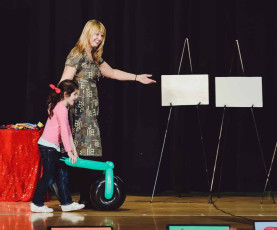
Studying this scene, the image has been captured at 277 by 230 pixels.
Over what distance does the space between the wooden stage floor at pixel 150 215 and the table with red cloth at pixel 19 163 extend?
5.6 inches

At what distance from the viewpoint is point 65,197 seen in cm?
422

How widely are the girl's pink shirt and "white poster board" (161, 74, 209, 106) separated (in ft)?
3.30

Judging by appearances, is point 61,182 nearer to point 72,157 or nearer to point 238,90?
point 72,157

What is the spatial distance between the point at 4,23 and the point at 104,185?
211 centimetres

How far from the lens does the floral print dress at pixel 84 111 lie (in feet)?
13.9

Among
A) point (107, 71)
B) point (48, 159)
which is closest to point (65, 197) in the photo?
point (48, 159)

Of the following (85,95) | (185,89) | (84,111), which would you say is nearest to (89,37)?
(85,95)

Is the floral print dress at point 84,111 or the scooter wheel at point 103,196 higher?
the floral print dress at point 84,111

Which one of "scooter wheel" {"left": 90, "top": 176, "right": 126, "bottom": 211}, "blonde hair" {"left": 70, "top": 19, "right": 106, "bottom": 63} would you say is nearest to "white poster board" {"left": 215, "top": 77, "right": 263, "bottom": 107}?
"blonde hair" {"left": 70, "top": 19, "right": 106, "bottom": 63}

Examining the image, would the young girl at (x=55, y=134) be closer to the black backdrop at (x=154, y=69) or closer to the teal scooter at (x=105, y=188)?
the teal scooter at (x=105, y=188)

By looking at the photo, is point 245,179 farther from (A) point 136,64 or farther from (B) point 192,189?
(A) point 136,64

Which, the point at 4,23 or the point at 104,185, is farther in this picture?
the point at 4,23

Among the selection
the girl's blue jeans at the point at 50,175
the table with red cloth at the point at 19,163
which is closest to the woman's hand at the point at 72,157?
the girl's blue jeans at the point at 50,175

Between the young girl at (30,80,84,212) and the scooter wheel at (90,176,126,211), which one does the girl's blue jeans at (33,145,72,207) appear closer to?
the young girl at (30,80,84,212)
